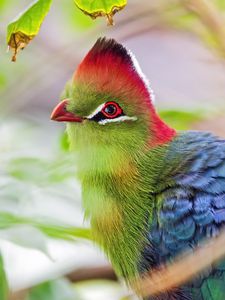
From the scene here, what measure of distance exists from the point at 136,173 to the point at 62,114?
31cm

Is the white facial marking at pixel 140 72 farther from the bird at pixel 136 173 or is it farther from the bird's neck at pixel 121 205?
the bird's neck at pixel 121 205

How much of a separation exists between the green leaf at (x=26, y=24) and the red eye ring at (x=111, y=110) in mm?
586

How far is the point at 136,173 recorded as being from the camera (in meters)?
2.27

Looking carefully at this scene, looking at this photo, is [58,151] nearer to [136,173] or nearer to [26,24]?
[136,173]

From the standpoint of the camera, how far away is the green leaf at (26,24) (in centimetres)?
148

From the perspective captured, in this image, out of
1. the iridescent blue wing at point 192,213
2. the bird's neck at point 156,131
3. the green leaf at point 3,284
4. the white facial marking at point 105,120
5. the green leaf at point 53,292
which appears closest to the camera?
the green leaf at point 3,284

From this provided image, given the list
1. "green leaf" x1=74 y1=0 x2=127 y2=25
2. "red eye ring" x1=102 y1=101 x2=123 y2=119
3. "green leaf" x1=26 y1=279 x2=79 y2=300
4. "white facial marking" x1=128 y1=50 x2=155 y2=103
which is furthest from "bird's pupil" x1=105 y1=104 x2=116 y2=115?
"green leaf" x1=74 y1=0 x2=127 y2=25

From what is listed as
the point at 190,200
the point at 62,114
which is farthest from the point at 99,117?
the point at 190,200

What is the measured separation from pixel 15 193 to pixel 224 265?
2.07ft

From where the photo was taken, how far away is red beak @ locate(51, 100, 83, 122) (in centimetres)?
213

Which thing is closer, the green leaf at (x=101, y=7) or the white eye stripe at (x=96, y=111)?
the green leaf at (x=101, y=7)

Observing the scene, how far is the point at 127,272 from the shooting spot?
2.21m

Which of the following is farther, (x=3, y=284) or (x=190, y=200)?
(x=190, y=200)

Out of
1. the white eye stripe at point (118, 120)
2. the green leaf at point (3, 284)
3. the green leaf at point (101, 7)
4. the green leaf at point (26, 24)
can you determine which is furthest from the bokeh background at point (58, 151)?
the green leaf at point (26, 24)
